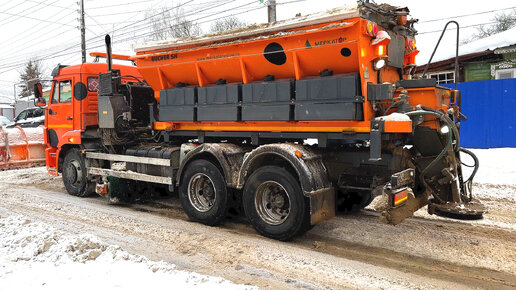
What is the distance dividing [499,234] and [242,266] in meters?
3.51

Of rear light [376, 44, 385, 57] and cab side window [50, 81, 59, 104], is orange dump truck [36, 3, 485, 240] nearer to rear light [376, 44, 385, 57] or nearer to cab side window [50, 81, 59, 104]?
rear light [376, 44, 385, 57]

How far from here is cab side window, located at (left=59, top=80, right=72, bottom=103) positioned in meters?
8.77

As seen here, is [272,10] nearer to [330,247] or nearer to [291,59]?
[291,59]

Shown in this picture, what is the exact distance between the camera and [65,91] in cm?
888

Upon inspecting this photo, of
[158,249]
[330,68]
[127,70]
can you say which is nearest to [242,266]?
[158,249]

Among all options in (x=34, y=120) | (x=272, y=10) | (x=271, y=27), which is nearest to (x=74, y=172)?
(x=271, y=27)

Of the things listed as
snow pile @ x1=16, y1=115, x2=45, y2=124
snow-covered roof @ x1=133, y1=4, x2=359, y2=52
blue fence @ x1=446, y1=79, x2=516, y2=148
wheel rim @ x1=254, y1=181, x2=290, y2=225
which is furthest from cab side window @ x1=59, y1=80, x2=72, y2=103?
blue fence @ x1=446, y1=79, x2=516, y2=148

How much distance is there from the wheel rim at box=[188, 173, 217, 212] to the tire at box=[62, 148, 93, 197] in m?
3.26

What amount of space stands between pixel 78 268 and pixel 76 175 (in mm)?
5142

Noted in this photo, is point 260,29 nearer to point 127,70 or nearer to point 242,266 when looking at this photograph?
point 242,266

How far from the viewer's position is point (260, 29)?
5.60 metres

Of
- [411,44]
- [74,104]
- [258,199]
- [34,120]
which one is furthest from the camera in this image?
[34,120]

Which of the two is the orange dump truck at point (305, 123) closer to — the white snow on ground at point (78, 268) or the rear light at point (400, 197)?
the rear light at point (400, 197)

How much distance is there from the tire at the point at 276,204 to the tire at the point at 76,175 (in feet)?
14.7
